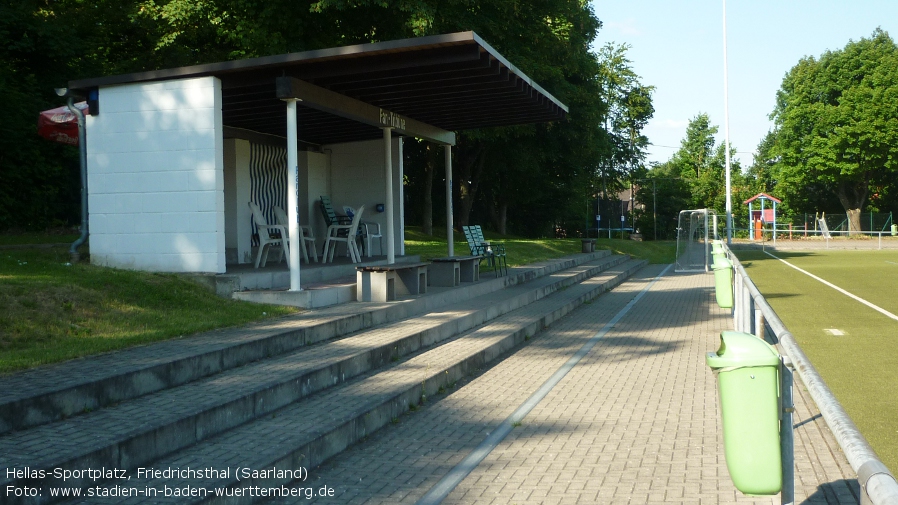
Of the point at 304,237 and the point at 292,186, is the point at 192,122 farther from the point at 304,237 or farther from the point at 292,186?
the point at 304,237

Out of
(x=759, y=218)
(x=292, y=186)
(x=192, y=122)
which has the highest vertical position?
(x=192, y=122)

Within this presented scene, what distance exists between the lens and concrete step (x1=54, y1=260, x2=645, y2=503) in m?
4.62

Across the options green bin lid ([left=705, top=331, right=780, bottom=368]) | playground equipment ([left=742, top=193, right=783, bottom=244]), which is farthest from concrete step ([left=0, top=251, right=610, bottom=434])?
playground equipment ([left=742, top=193, right=783, bottom=244])

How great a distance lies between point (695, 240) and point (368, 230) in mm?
14366

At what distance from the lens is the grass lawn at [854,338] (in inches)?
263

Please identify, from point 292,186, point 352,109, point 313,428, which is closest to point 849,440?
point 313,428

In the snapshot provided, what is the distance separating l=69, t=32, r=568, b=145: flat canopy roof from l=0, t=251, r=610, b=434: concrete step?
3.34 m

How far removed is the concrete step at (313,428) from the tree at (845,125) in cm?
5901

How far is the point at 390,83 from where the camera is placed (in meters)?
12.7

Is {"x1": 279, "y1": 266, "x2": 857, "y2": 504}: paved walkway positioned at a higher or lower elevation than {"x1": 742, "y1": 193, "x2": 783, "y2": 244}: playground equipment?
lower

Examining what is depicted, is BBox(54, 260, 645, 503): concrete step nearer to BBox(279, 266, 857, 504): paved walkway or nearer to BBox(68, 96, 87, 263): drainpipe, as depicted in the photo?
BBox(279, 266, 857, 504): paved walkway

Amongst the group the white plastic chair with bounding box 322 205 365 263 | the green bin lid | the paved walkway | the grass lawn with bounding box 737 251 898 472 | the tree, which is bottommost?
the paved walkway

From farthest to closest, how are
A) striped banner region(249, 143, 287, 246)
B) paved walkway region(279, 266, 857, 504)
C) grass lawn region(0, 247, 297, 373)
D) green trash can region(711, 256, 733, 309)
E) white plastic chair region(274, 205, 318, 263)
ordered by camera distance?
striped banner region(249, 143, 287, 246) < white plastic chair region(274, 205, 318, 263) < green trash can region(711, 256, 733, 309) < grass lawn region(0, 247, 297, 373) < paved walkway region(279, 266, 857, 504)

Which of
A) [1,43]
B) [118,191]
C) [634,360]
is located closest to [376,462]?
[634,360]
